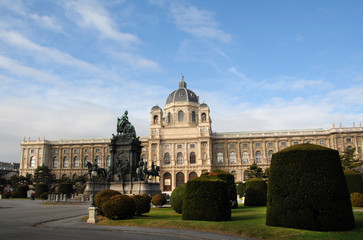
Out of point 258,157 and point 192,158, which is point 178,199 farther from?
point 258,157

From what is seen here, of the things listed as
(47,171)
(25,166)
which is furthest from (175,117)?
(25,166)

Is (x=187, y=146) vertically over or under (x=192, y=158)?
over

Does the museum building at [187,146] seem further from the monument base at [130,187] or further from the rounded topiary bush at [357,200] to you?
the rounded topiary bush at [357,200]

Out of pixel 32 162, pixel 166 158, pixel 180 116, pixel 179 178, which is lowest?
pixel 179 178

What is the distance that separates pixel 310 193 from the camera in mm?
12633

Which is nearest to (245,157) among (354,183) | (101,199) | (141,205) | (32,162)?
(354,183)

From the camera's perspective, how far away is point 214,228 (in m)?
14.5

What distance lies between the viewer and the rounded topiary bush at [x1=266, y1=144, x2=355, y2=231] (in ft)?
40.9

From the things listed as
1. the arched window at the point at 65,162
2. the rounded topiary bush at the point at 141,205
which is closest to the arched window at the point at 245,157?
the arched window at the point at 65,162

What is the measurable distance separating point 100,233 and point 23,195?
45.4 meters

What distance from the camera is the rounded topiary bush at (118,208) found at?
17.5 meters

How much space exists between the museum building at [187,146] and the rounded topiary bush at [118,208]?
58090mm

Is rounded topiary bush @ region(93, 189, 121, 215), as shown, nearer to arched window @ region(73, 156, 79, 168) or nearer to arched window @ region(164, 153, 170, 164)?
arched window @ region(164, 153, 170, 164)

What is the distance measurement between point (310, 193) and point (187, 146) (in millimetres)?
65794
